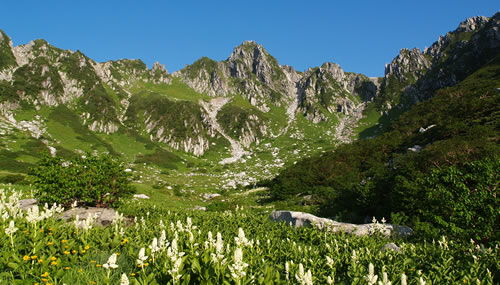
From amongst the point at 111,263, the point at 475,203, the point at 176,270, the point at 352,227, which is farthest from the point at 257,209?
the point at 176,270

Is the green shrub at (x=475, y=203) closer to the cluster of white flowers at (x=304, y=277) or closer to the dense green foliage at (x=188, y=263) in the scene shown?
the dense green foliage at (x=188, y=263)

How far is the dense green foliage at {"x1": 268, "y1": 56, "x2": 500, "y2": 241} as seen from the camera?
1085cm

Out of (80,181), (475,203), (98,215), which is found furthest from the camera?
(80,181)

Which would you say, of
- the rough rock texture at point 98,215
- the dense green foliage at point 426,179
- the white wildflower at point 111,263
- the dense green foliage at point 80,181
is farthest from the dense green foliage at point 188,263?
the dense green foliage at point 80,181

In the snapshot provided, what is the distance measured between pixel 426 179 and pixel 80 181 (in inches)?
852

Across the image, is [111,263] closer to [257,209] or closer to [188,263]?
[188,263]

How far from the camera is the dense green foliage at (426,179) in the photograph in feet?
35.6

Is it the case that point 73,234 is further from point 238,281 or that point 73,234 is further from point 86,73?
point 86,73

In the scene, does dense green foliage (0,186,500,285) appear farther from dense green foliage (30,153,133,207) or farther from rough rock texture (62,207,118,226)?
dense green foliage (30,153,133,207)

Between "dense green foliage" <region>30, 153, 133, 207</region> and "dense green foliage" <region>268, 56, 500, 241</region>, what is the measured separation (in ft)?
68.6

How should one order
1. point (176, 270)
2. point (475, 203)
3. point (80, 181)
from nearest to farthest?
1. point (176, 270)
2. point (475, 203)
3. point (80, 181)

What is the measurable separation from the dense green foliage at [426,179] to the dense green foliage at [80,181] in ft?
68.6

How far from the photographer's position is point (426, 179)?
1304cm

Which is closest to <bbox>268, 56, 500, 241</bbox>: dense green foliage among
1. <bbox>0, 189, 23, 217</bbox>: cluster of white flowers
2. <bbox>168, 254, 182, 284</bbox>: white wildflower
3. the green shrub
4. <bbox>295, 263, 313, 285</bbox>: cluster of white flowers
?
the green shrub
